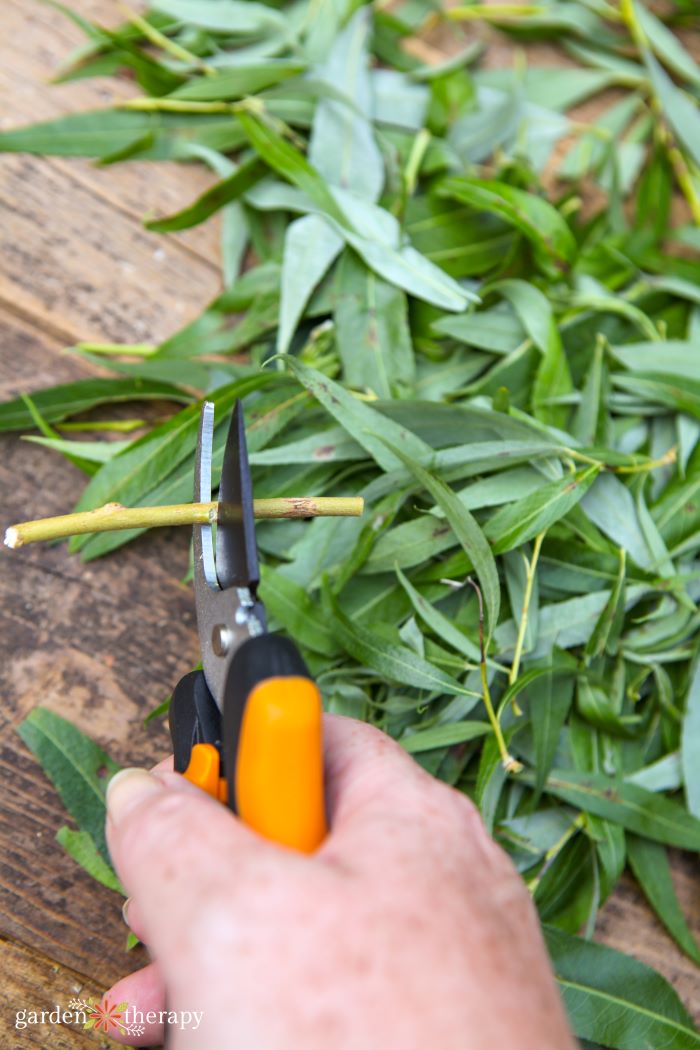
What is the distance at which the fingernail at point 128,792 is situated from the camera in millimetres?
494

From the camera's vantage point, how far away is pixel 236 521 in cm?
56

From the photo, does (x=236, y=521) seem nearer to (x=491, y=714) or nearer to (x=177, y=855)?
(x=177, y=855)

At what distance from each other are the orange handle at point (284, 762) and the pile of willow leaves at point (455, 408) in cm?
26

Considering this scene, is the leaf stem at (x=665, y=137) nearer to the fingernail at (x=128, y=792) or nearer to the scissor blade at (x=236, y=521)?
the scissor blade at (x=236, y=521)

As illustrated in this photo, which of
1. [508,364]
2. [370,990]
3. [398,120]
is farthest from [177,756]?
[398,120]

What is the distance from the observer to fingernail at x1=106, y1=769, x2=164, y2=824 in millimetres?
494

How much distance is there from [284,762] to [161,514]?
214mm

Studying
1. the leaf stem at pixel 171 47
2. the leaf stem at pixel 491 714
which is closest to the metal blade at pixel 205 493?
the leaf stem at pixel 491 714

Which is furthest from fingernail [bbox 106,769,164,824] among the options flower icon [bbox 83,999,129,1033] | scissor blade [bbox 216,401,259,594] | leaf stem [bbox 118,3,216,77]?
leaf stem [bbox 118,3,216,77]

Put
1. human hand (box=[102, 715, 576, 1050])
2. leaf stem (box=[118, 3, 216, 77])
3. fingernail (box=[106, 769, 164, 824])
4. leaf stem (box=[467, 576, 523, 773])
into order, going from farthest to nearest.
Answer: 1. leaf stem (box=[118, 3, 216, 77])
2. leaf stem (box=[467, 576, 523, 773])
3. fingernail (box=[106, 769, 164, 824])
4. human hand (box=[102, 715, 576, 1050])

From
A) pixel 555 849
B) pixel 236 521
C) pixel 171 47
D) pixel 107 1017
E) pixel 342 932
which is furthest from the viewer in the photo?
pixel 171 47

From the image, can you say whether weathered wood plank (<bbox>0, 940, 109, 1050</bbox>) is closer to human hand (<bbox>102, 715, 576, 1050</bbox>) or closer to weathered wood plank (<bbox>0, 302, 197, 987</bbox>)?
weathered wood plank (<bbox>0, 302, 197, 987</bbox>)

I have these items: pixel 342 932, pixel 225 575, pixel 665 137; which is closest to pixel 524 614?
pixel 225 575

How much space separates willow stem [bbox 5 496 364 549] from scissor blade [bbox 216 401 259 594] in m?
0.02
